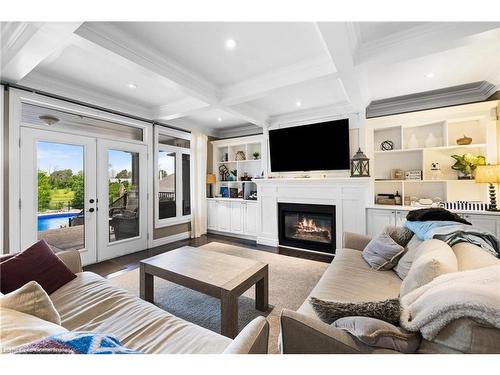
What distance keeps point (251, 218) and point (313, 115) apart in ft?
7.90

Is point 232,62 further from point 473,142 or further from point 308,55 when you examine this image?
point 473,142

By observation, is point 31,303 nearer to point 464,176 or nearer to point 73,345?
point 73,345

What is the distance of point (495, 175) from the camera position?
265 cm

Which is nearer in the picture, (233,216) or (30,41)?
(30,41)

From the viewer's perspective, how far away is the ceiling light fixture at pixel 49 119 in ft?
9.36

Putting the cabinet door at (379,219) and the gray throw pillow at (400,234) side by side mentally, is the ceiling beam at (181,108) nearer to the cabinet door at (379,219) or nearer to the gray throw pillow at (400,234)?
the gray throw pillow at (400,234)

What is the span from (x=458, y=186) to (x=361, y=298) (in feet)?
10.1

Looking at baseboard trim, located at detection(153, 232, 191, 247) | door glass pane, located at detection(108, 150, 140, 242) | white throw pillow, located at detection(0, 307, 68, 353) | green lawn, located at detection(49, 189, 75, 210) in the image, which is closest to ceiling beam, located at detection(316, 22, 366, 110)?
white throw pillow, located at detection(0, 307, 68, 353)

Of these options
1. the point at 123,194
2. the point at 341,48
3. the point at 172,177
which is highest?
the point at 341,48

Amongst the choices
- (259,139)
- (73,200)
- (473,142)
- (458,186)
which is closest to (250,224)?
(259,139)

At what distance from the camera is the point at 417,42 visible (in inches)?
75.9

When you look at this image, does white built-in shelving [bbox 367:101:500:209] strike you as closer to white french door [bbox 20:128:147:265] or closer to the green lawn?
white french door [bbox 20:128:147:265]

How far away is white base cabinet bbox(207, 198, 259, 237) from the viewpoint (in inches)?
185

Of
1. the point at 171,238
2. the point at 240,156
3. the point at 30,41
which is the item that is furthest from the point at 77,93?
the point at 240,156
